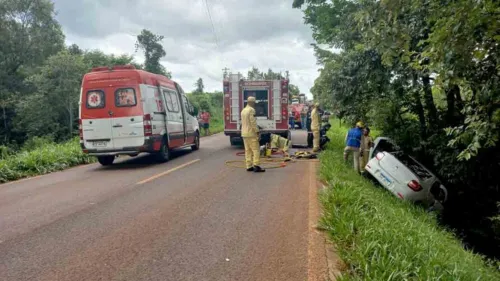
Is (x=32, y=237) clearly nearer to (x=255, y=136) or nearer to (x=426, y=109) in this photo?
(x=255, y=136)

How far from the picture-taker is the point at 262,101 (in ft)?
48.0

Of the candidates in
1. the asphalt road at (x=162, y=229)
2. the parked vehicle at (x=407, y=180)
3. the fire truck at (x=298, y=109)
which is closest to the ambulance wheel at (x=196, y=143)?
the asphalt road at (x=162, y=229)

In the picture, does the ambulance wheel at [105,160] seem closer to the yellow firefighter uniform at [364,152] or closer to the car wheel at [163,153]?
the car wheel at [163,153]

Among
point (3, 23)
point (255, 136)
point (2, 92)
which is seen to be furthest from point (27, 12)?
point (255, 136)

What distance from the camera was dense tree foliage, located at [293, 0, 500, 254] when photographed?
17.1 feet

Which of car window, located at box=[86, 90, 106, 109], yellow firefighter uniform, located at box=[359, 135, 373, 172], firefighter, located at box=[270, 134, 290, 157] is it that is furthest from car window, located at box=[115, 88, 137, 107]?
yellow firefighter uniform, located at box=[359, 135, 373, 172]

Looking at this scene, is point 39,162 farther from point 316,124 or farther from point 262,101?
point 316,124

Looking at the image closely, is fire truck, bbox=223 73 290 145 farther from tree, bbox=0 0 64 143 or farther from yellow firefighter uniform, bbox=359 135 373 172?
tree, bbox=0 0 64 143

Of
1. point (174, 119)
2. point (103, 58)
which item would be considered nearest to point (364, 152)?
point (174, 119)

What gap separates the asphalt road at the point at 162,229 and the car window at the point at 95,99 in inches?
99.6

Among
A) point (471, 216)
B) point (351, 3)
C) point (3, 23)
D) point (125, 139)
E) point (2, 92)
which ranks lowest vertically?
point (471, 216)

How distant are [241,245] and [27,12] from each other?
108ft

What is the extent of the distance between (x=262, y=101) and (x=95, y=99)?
6330 mm

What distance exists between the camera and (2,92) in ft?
87.6
